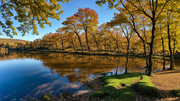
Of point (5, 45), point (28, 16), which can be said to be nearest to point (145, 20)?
point (28, 16)

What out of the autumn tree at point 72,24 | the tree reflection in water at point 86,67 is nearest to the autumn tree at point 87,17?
the autumn tree at point 72,24

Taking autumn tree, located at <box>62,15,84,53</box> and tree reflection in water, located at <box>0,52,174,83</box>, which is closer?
tree reflection in water, located at <box>0,52,174,83</box>

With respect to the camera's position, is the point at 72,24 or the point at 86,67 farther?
the point at 72,24

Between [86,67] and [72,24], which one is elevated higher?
[72,24]

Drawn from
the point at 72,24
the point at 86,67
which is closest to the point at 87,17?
the point at 72,24

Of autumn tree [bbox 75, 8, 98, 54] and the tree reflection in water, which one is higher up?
autumn tree [bbox 75, 8, 98, 54]

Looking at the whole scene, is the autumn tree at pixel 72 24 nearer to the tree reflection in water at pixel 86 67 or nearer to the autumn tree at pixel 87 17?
the autumn tree at pixel 87 17

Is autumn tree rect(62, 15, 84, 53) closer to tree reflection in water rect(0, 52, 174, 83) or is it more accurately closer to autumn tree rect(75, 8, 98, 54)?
autumn tree rect(75, 8, 98, 54)

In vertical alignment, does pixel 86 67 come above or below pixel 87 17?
below

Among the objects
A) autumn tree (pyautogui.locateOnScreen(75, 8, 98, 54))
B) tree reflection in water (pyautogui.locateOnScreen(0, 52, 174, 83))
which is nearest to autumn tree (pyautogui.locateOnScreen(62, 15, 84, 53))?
autumn tree (pyautogui.locateOnScreen(75, 8, 98, 54))

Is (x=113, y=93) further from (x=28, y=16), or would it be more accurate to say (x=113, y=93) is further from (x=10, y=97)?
(x=28, y=16)

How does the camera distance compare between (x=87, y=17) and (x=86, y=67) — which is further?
(x=87, y=17)

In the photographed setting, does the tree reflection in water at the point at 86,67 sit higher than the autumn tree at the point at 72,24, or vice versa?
the autumn tree at the point at 72,24

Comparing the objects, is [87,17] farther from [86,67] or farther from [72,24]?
[86,67]
